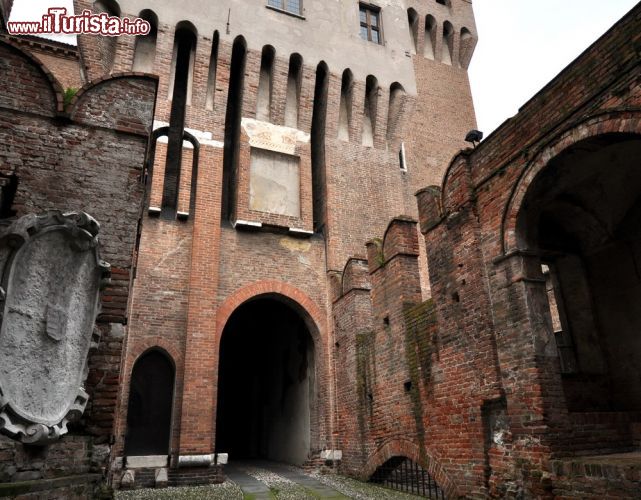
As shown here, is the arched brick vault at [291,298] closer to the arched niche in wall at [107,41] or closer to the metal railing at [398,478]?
the metal railing at [398,478]

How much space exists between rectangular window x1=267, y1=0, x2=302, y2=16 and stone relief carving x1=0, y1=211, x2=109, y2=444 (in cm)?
1264

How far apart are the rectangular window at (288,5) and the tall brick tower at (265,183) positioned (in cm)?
7

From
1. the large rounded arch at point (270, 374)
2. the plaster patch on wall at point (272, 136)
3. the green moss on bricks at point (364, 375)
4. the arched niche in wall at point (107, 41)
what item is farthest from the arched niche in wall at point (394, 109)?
the arched niche in wall at point (107, 41)

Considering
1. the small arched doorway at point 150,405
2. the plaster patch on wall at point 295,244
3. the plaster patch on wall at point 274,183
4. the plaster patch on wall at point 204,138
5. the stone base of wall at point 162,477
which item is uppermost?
the plaster patch on wall at point 204,138

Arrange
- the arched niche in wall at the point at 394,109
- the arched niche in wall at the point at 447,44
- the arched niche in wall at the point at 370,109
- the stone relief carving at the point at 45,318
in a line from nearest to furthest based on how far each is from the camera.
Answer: the stone relief carving at the point at 45,318, the arched niche in wall at the point at 370,109, the arched niche in wall at the point at 394,109, the arched niche in wall at the point at 447,44

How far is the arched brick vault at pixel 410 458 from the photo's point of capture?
687cm

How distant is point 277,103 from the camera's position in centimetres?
1351

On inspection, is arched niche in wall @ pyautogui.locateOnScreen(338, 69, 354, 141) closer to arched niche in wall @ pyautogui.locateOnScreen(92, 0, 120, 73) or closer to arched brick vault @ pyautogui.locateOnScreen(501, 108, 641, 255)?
arched niche in wall @ pyautogui.locateOnScreen(92, 0, 120, 73)

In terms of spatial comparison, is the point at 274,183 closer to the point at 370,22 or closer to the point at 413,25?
the point at 370,22

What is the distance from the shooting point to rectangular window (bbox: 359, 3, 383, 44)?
1620 centimetres

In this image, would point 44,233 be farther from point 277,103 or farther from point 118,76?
point 277,103

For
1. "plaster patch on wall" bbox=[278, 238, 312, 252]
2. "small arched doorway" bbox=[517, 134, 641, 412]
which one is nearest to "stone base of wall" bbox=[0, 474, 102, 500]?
"small arched doorway" bbox=[517, 134, 641, 412]

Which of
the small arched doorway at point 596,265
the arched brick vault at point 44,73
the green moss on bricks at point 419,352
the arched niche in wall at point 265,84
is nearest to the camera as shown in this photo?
the arched brick vault at point 44,73

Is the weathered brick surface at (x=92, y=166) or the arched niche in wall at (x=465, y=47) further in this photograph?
the arched niche in wall at (x=465, y=47)
